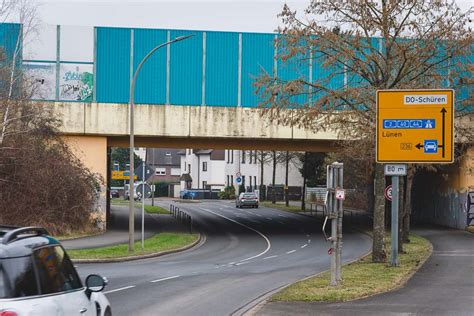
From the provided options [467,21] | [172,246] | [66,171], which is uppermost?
[467,21]

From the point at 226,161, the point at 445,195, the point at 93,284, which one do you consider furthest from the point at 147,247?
the point at 226,161

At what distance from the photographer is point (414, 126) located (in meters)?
20.8

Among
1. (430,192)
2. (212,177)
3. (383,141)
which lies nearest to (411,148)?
(383,141)

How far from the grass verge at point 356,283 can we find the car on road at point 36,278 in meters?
8.18

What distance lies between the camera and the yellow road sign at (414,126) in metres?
20.6

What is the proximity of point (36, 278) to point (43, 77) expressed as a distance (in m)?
33.8

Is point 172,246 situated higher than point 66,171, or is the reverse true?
point 66,171

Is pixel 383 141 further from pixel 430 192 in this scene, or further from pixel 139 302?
pixel 430 192

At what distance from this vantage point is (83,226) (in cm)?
3788

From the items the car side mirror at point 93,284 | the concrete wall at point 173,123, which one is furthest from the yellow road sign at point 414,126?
the concrete wall at point 173,123

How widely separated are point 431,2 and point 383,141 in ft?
14.9

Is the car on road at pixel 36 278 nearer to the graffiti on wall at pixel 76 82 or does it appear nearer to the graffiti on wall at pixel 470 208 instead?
the graffiti on wall at pixel 76 82

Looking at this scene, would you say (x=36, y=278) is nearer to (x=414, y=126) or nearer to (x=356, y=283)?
(x=356, y=283)

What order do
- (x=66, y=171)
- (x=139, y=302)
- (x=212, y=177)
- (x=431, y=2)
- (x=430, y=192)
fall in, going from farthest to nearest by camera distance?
(x=212, y=177), (x=430, y=192), (x=66, y=171), (x=431, y=2), (x=139, y=302)
